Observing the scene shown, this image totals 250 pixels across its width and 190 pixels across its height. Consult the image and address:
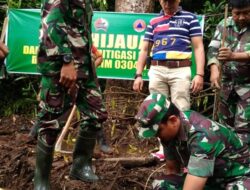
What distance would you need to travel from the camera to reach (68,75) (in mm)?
3215

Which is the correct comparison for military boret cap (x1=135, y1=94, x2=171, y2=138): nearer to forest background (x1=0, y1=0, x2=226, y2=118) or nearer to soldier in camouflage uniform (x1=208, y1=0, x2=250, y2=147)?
soldier in camouflage uniform (x1=208, y1=0, x2=250, y2=147)

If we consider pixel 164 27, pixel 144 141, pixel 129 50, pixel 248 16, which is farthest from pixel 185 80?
pixel 129 50

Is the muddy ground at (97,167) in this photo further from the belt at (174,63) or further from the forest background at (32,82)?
the forest background at (32,82)

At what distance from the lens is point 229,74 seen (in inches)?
150

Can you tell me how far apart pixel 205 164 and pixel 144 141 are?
2357mm

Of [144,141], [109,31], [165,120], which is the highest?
[109,31]

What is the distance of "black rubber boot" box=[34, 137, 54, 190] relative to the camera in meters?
3.43

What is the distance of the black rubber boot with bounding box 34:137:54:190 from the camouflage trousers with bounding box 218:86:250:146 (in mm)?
1332

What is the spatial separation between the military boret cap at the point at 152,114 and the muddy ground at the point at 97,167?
1.02 m

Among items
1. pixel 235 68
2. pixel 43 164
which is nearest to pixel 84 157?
pixel 43 164

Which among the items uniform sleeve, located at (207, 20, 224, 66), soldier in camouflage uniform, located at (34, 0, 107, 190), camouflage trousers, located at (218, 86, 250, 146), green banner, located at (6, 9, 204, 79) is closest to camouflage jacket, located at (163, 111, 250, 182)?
camouflage trousers, located at (218, 86, 250, 146)

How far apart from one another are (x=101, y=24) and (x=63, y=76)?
2.62 metres

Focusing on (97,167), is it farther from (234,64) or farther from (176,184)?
(234,64)

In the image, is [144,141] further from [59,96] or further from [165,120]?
[165,120]
